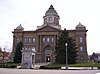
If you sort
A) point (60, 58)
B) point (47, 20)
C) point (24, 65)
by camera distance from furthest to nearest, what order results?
point (47, 20)
point (60, 58)
point (24, 65)

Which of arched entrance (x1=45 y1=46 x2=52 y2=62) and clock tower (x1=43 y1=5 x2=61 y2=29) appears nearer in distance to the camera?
arched entrance (x1=45 y1=46 x2=52 y2=62)

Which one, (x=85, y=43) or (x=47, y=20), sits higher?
(x=47, y=20)

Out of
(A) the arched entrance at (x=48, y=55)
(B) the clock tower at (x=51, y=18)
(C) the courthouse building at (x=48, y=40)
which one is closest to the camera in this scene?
(C) the courthouse building at (x=48, y=40)

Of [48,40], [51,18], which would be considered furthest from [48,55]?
[51,18]

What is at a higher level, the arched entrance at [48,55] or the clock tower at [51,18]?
the clock tower at [51,18]

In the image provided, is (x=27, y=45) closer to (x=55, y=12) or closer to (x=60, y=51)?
(x=55, y=12)

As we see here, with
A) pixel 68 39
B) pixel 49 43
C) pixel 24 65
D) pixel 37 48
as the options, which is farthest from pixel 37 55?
pixel 24 65

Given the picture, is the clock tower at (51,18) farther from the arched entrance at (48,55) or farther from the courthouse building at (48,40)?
the arched entrance at (48,55)

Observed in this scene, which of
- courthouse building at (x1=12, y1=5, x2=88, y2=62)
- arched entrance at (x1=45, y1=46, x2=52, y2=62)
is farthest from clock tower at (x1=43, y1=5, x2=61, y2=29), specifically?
arched entrance at (x1=45, y1=46, x2=52, y2=62)

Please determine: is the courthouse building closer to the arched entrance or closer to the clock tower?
the arched entrance

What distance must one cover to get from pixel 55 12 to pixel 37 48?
20466 millimetres

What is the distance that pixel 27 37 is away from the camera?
7162 centimetres

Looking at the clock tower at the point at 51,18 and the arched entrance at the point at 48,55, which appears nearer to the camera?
the arched entrance at the point at 48,55

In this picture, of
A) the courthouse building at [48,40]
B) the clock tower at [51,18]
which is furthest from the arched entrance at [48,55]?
the clock tower at [51,18]
